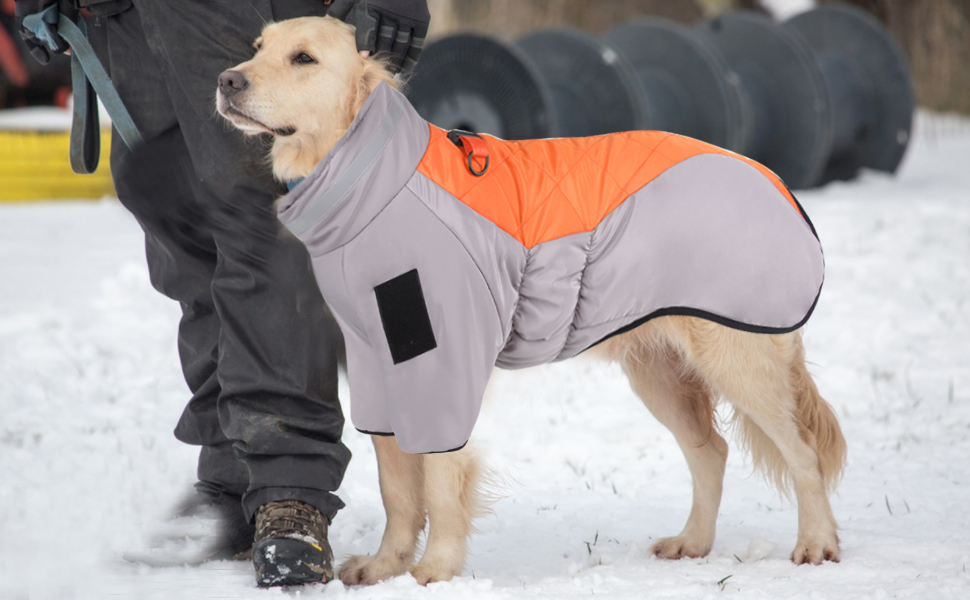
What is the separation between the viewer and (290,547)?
2287 millimetres

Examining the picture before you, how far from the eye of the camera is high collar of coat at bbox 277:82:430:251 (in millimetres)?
2154

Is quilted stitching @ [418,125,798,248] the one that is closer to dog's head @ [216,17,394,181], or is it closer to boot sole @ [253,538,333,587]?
dog's head @ [216,17,394,181]

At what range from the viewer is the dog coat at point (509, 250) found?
2.16m

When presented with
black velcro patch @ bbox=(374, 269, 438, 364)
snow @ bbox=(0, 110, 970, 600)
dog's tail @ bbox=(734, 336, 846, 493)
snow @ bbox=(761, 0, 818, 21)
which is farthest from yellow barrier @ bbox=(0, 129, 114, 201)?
snow @ bbox=(761, 0, 818, 21)

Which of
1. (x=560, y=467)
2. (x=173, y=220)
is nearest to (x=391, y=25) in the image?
(x=173, y=220)

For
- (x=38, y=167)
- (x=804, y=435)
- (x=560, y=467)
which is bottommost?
(x=38, y=167)

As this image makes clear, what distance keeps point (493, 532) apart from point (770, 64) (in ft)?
24.4

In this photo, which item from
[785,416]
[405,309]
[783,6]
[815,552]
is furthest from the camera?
[783,6]

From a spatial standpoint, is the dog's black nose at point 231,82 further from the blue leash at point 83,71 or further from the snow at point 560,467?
the snow at point 560,467

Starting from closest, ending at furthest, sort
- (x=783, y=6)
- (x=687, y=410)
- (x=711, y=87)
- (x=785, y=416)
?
(x=785, y=416) < (x=687, y=410) < (x=711, y=87) < (x=783, y=6)

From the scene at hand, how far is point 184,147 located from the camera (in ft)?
8.65

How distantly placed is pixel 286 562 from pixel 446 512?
413 mm

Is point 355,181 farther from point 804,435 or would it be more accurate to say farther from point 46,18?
point 804,435

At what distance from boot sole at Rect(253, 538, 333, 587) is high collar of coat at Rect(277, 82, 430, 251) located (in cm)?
72
